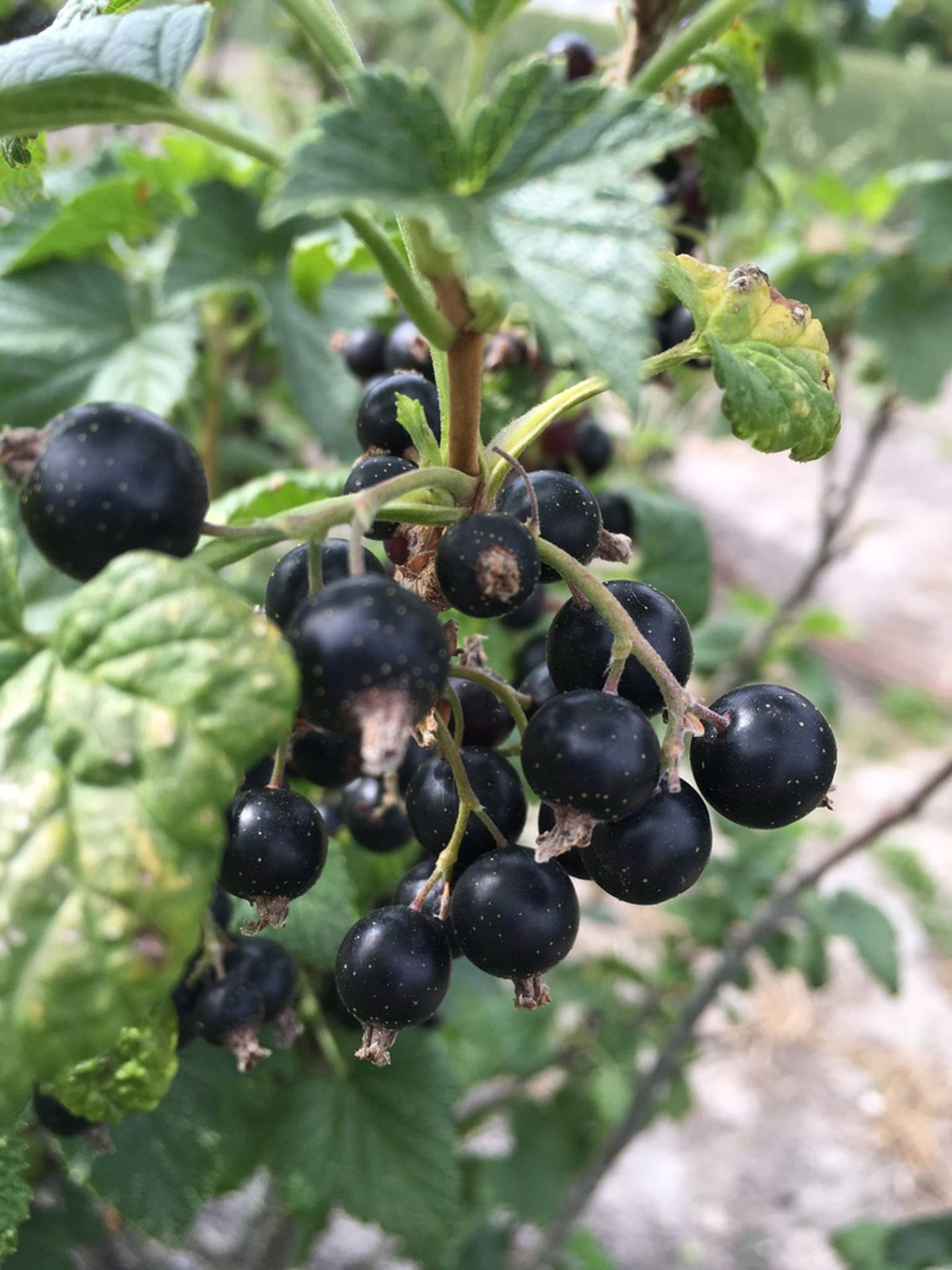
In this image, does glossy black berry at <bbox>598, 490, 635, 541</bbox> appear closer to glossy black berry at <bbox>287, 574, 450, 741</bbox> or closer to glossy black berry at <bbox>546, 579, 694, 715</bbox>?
glossy black berry at <bbox>546, 579, 694, 715</bbox>

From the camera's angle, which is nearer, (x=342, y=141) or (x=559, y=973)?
(x=342, y=141)

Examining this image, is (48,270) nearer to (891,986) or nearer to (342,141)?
(342,141)

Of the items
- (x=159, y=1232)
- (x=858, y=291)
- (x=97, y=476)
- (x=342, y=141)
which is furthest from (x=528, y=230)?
(x=858, y=291)

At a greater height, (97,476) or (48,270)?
(97,476)

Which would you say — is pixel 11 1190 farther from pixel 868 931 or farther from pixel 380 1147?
pixel 868 931

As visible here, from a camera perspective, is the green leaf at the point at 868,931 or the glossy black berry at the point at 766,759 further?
the green leaf at the point at 868,931

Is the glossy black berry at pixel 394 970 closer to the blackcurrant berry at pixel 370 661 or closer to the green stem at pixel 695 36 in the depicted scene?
the blackcurrant berry at pixel 370 661

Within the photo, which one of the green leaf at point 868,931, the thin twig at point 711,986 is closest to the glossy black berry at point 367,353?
the thin twig at point 711,986
